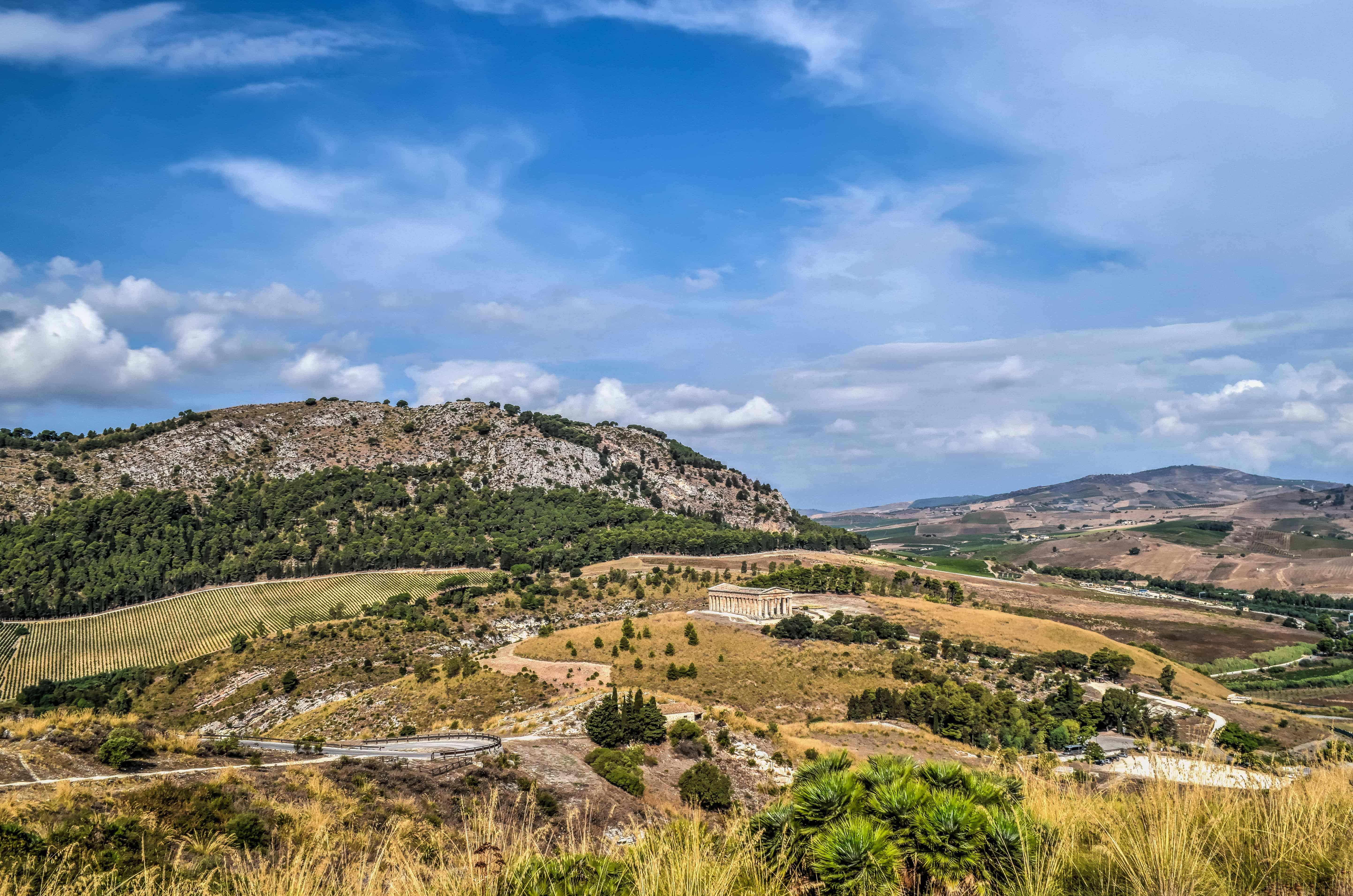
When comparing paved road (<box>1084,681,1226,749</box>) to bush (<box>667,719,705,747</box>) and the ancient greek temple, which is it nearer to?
the ancient greek temple

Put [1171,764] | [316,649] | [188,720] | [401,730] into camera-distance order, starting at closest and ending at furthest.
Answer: [1171,764] → [401,730] → [188,720] → [316,649]

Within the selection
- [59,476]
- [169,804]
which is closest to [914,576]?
[169,804]

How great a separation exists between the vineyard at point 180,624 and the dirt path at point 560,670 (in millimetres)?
48166

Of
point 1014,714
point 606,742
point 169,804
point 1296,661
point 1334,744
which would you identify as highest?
point 1334,744

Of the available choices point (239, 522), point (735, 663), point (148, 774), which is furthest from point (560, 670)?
point (239, 522)

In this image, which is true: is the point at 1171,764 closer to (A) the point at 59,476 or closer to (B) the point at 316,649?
(B) the point at 316,649

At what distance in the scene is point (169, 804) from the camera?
68.1 ft

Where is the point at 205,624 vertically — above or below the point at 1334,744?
below

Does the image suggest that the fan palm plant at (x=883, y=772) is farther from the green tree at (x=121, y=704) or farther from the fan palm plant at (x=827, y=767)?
the green tree at (x=121, y=704)

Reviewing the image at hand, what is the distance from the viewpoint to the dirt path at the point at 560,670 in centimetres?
7119

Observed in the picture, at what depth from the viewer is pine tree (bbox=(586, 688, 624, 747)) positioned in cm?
4234

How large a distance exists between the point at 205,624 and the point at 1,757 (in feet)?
348

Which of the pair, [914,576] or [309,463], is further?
[309,463]

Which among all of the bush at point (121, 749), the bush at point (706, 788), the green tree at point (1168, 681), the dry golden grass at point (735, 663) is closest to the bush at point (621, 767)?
the bush at point (706, 788)
